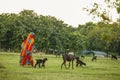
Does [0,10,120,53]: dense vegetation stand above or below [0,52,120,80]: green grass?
above

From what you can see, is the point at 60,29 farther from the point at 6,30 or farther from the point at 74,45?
the point at 6,30

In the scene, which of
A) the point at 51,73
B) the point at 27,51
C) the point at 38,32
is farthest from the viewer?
the point at 38,32

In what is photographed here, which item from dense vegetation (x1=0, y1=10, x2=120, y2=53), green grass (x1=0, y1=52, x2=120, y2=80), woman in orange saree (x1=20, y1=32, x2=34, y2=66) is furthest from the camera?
dense vegetation (x1=0, y1=10, x2=120, y2=53)

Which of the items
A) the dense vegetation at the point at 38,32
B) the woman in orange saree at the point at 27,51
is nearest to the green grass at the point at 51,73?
the woman in orange saree at the point at 27,51

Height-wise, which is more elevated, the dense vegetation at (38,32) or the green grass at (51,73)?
the dense vegetation at (38,32)

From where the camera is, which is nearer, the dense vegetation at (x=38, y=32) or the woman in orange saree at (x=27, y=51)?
the woman in orange saree at (x=27, y=51)

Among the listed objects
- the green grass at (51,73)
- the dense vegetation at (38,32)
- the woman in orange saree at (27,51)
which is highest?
the dense vegetation at (38,32)

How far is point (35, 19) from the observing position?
334 feet

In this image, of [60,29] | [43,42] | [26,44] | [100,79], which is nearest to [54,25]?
[60,29]

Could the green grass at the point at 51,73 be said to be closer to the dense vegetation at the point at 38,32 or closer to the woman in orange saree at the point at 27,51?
the woman in orange saree at the point at 27,51

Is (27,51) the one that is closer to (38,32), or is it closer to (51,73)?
(51,73)

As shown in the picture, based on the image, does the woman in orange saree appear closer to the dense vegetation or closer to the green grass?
the green grass

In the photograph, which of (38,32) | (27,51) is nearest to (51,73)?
(27,51)

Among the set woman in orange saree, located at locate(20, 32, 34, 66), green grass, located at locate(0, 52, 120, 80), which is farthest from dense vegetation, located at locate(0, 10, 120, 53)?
green grass, located at locate(0, 52, 120, 80)
